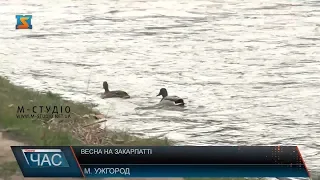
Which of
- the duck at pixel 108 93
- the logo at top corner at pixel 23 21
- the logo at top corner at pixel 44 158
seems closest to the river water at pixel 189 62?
the duck at pixel 108 93

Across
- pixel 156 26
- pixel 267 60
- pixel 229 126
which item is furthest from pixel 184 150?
pixel 156 26

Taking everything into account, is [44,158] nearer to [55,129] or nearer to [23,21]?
[55,129]

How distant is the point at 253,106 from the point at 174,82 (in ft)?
3.68

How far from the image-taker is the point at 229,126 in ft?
18.4

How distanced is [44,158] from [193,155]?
3.97 ft

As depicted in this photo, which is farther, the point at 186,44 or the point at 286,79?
the point at 186,44

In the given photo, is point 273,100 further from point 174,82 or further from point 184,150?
point 184,150

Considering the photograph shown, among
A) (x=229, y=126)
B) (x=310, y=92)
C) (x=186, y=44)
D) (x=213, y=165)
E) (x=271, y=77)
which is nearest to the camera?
(x=213, y=165)

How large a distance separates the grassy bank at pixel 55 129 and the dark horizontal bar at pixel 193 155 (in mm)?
392

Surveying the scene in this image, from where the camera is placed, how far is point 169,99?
5746mm

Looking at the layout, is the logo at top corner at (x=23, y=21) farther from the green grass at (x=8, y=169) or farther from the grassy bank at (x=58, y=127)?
the green grass at (x=8, y=169)

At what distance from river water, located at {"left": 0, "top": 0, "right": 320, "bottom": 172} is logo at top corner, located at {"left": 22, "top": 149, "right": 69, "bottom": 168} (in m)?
0.95

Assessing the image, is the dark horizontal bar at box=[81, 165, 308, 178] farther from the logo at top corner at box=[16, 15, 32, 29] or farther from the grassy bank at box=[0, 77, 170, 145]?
the logo at top corner at box=[16, 15, 32, 29]

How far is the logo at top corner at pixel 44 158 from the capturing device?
452cm
